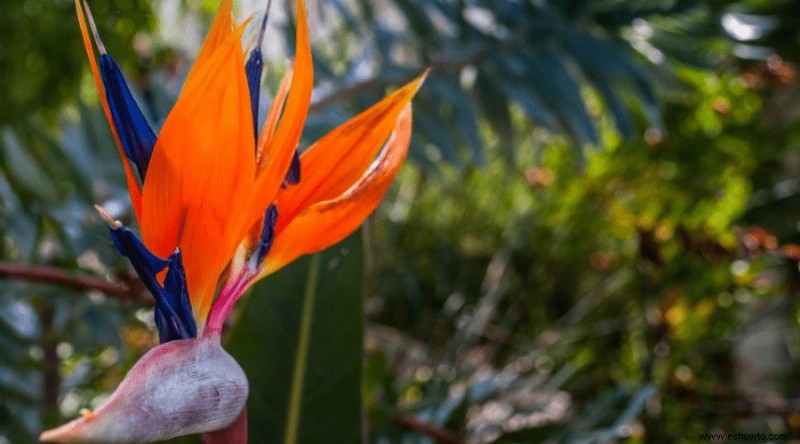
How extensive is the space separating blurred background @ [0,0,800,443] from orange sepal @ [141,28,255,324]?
0.49 feet

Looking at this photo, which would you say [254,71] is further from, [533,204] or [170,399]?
[533,204]

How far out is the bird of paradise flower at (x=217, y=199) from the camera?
0.20 metres

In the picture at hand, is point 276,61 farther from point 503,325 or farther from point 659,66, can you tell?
point 503,325

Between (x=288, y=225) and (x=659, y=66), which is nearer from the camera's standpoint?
(x=288, y=225)

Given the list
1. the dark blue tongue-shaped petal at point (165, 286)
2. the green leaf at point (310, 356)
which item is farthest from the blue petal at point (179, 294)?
the green leaf at point (310, 356)

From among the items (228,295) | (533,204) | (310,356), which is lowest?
(533,204)

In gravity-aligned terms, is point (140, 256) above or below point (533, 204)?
above

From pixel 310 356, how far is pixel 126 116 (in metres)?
0.18

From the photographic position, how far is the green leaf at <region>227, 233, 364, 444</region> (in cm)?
36

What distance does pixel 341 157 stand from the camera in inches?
9.6

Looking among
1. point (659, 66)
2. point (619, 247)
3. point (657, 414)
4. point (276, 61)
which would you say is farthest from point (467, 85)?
point (619, 247)

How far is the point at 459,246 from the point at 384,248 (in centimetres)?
26

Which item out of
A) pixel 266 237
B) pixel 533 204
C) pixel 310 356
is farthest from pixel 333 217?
pixel 533 204

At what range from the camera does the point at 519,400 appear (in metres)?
1.19
